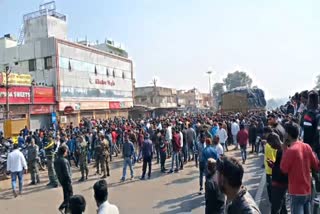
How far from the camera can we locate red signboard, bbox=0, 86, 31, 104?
2731 centimetres

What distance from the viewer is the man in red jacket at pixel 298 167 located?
496cm

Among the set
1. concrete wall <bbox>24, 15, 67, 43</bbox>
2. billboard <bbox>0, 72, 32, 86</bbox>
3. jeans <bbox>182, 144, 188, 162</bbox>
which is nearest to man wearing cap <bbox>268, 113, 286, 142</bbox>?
jeans <bbox>182, 144, 188, 162</bbox>

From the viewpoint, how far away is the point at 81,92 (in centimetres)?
3878

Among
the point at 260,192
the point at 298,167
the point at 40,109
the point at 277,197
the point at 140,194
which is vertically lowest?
the point at 140,194

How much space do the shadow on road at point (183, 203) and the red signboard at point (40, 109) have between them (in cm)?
2420

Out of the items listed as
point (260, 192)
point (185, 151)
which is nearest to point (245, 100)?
point (185, 151)

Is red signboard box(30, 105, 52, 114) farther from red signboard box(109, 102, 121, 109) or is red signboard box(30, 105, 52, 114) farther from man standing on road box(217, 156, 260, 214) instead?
man standing on road box(217, 156, 260, 214)

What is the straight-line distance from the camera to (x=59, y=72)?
34969mm

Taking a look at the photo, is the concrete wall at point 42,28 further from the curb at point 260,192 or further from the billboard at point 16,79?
the curb at point 260,192

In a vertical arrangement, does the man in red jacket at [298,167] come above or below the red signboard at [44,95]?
below

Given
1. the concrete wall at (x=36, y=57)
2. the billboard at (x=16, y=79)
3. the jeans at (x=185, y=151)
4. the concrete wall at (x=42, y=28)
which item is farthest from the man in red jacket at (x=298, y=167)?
the concrete wall at (x=42, y=28)

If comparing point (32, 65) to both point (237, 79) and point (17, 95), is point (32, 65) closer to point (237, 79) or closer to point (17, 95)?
point (17, 95)

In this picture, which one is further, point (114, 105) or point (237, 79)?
point (237, 79)

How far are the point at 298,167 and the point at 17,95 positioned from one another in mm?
27820
